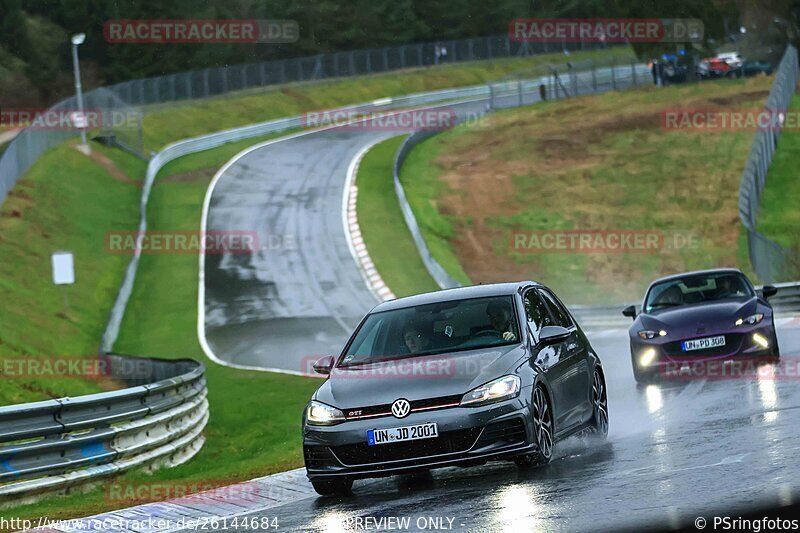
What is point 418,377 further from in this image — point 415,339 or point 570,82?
point 570,82

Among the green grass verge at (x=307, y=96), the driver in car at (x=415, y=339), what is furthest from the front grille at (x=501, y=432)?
the green grass verge at (x=307, y=96)

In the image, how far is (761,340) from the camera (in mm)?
17109

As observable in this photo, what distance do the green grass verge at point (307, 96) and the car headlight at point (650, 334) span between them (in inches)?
1835

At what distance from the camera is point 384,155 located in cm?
5888

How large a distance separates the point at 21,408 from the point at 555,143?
164ft

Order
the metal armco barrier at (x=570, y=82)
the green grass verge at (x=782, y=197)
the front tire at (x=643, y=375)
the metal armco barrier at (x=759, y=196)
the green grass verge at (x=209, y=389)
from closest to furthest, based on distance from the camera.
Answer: the green grass verge at (x=209, y=389) < the front tire at (x=643, y=375) < the metal armco barrier at (x=759, y=196) < the green grass verge at (x=782, y=197) < the metal armco barrier at (x=570, y=82)

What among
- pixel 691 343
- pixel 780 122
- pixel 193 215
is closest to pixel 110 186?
pixel 193 215

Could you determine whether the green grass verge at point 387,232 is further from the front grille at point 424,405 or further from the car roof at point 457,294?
the front grille at point 424,405

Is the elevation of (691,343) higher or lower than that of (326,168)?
higher

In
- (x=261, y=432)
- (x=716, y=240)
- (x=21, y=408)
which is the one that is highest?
(x=21, y=408)

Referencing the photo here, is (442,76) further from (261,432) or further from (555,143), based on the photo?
(261,432)

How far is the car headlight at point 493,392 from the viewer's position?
9953mm

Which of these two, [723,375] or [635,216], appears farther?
[635,216]

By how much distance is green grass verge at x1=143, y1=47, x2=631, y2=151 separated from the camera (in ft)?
223
